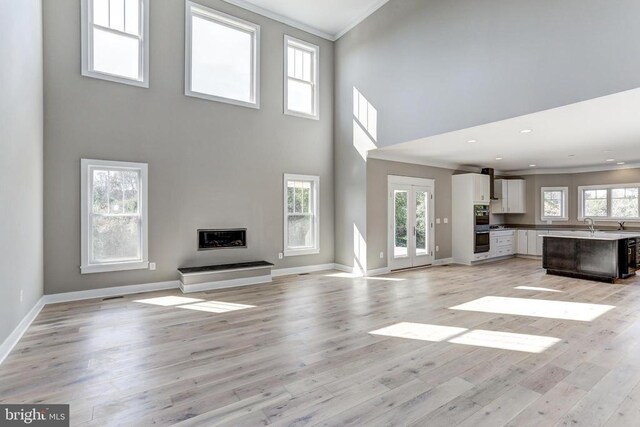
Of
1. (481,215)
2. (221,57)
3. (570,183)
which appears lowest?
(481,215)

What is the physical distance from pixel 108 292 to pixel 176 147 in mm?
2599

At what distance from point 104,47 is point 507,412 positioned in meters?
6.76

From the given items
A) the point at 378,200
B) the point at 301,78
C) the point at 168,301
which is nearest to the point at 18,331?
the point at 168,301

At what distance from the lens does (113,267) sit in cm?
498

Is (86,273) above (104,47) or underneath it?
underneath

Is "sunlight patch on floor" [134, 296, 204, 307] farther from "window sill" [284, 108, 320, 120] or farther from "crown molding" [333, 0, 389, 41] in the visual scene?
"crown molding" [333, 0, 389, 41]

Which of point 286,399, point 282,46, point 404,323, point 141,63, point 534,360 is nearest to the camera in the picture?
point 286,399

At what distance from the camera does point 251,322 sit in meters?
3.80

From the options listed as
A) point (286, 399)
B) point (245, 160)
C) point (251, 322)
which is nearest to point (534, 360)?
point (286, 399)

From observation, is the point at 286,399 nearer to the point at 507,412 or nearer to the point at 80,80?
the point at 507,412

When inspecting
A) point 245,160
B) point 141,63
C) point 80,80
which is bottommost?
point 245,160

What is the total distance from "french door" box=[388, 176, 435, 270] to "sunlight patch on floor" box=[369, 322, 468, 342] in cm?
339

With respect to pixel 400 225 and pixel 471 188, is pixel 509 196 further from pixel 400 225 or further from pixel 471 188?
pixel 400 225

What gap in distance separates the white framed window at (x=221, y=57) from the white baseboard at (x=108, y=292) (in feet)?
11.1
